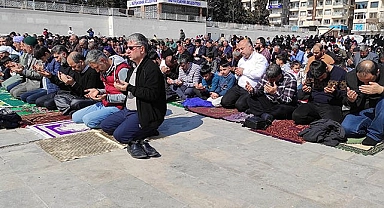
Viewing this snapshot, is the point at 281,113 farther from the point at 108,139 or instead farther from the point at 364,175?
the point at 108,139

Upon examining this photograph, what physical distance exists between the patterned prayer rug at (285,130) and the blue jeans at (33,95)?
4.84 m

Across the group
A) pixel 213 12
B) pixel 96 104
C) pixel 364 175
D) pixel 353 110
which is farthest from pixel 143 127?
pixel 213 12

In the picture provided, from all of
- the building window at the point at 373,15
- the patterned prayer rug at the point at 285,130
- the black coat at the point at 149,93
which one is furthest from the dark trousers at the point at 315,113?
the building window at the point at 373,15

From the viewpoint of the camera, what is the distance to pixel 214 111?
745cm

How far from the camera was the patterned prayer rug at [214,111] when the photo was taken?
23.1 ft

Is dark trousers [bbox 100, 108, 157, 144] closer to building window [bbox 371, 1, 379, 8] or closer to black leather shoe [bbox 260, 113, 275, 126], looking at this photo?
black leather shoe [bbox 260, 113, 275, 126]

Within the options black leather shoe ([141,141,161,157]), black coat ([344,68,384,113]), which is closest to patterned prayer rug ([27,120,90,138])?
black leather shoe ([141,141,161,157])

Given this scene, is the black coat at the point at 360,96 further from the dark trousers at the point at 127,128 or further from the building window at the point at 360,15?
the building window at the point at 360,15

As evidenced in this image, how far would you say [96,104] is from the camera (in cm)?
635

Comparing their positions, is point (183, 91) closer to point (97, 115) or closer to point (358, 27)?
point (97, 115)

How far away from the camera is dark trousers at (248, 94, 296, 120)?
657 cm

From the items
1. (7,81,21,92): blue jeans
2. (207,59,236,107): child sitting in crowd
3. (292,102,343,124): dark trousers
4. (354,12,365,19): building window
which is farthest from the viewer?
(354,12,365,19): building window

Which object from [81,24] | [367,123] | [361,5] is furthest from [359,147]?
[361,5]

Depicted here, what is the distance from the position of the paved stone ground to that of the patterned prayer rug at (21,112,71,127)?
2.96ft
